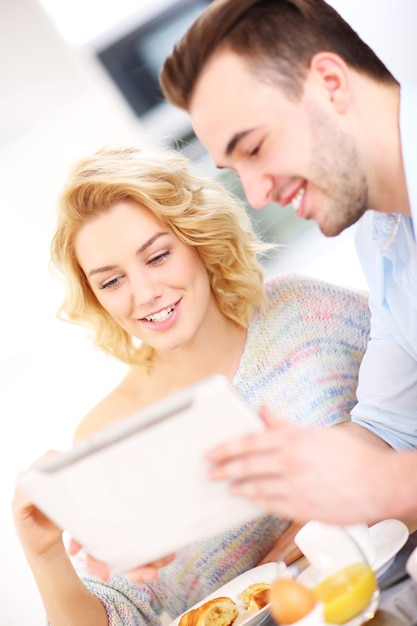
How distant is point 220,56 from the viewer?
1.12m

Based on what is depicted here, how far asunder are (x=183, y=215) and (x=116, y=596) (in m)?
0.83

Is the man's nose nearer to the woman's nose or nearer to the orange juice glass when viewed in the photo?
the woman's nose

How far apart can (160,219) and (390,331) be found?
54 centimetres

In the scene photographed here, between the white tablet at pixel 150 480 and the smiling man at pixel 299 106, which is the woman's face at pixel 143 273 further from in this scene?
the white tablet at pixel 150 480

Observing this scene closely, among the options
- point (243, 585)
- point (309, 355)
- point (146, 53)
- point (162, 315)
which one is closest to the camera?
point (243, 585)

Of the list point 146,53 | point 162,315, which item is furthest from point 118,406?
point 146,53

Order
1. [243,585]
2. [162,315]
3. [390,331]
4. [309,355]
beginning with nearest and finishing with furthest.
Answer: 1. [243,585]
2. [390,331]
3. [162,315]
4. [309,355]

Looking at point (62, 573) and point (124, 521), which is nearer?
point (124, 521)

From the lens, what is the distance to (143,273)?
60.1 inches

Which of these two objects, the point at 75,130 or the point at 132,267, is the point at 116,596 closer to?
the point at 132,267

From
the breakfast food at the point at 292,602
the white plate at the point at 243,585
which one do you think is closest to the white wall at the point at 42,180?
the white plate at the point at 243,585

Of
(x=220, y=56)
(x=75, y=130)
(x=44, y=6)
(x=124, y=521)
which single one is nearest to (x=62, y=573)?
(x=124, y=521)

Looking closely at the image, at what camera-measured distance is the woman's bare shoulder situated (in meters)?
1.80

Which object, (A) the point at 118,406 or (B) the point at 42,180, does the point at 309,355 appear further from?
(B) the point at 42,180
